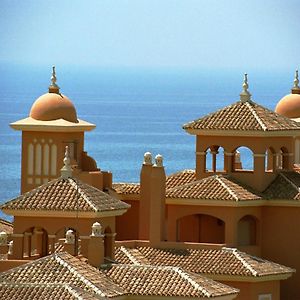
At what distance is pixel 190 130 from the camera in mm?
72375

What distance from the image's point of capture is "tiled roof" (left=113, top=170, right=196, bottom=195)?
237 ft

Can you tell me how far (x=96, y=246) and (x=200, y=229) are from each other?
9082mm

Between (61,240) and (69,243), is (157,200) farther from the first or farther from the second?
(69,243)

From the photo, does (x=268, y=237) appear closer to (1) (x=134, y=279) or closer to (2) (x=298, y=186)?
(2) (x=298, y=186)

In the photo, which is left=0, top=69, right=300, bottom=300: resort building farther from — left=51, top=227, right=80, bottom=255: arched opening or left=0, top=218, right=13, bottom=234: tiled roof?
left=0, top=218, right=13, bottom=234: tiled roof

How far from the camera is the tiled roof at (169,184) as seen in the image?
7219 centimetres

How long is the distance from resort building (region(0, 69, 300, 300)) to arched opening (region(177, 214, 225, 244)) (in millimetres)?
26

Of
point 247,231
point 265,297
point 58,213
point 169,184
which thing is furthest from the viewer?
point 169,184

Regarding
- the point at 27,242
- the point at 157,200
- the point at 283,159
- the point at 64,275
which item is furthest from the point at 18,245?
the point at 283,159

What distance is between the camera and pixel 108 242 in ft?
215

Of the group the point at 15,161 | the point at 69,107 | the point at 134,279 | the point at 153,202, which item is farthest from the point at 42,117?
the point at 15,161

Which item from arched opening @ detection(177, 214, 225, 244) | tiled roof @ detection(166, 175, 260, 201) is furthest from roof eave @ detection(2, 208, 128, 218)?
arched opening @ detection(177, 214, 225, 244)

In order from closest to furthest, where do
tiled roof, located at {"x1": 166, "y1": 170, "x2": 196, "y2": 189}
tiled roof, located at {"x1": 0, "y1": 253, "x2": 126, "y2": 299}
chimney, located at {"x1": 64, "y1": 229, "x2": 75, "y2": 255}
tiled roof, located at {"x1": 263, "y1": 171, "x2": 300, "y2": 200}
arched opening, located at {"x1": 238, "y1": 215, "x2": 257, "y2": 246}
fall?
tiled roof, located at {"x1": 0, "y1": 253, "x2": 126, "y2": 299} → chimney, located at {"x1": 64, "y1": 229, "x2": 75, "y2": 255} → arched opening, located at {"x1": 238, "y1": 215, "x2": 257, "y2": 246} → tiled roof, located at {"x1": 263, "y1": 171, "x2": 300, "y2": 200} → tiled roof, located at {"x1": 166, "y1": 170, "x2": 196, "y2": 189}

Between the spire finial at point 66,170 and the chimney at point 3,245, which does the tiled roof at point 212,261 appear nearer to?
the spire finial at point 66,170
